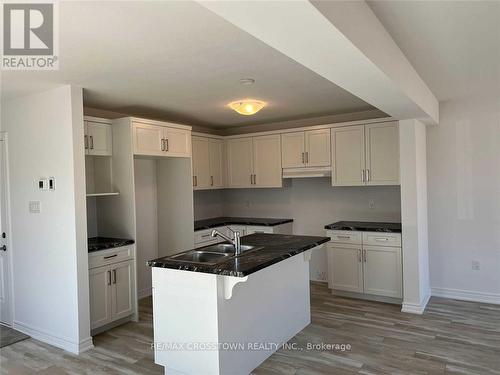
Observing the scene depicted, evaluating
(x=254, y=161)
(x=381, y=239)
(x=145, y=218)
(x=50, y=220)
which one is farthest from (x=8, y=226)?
(x=381, y=239)

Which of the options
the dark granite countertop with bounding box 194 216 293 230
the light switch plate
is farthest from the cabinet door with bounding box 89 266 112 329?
the dark granite countertop with bounding box 194 216 293 230

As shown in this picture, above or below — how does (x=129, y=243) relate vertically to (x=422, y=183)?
below

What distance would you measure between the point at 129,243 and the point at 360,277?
2.81 meters

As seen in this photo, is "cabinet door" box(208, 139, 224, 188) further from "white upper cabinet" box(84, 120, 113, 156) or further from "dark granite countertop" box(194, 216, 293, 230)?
"white upper cabinet" box(84, 120, 113, 156)

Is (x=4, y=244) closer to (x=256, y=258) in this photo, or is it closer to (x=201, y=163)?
(x=201, y=163)

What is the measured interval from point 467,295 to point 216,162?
12.6ft

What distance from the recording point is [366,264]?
446 centimetres

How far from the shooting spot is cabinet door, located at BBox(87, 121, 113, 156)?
3.82m

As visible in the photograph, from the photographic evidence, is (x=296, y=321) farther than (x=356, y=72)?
Yes

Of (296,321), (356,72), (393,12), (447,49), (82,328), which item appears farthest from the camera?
(296,321)

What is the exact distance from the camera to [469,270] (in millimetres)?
4395

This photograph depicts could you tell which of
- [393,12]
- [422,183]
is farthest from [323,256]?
[393,12]

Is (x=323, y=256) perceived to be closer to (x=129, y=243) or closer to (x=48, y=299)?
(x=129, y=243)

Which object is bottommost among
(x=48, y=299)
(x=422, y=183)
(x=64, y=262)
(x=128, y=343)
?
(x=128, y=343)
